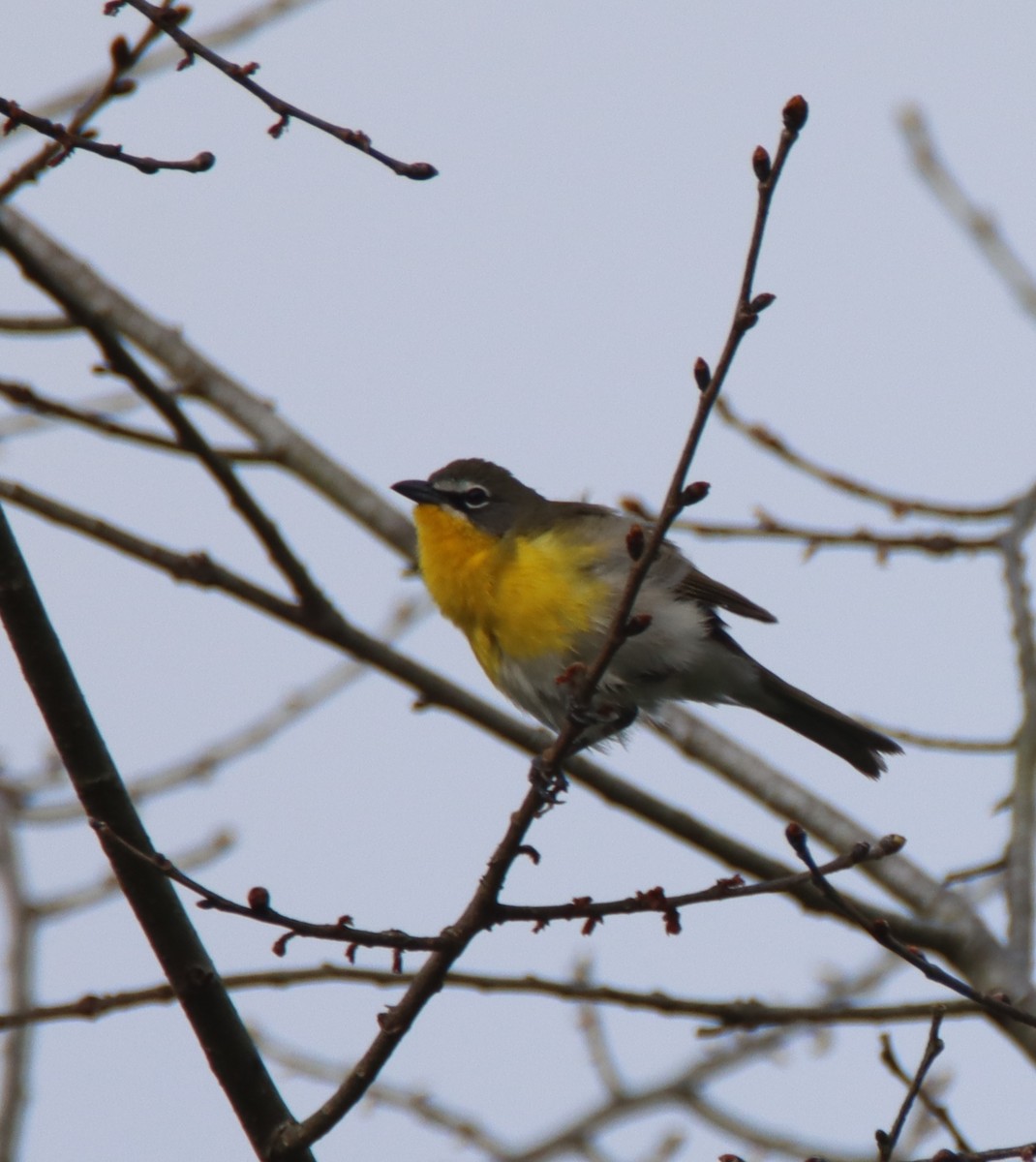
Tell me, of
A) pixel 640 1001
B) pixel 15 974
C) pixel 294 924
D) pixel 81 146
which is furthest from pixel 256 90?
pixel 15 974

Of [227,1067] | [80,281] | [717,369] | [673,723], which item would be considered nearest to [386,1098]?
[673,723]

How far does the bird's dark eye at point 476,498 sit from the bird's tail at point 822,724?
1.58 meters

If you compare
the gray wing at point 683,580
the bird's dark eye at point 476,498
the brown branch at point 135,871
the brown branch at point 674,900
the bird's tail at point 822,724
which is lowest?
the brown branch at point 674,900

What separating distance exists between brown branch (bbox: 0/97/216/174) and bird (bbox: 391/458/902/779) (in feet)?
9.90

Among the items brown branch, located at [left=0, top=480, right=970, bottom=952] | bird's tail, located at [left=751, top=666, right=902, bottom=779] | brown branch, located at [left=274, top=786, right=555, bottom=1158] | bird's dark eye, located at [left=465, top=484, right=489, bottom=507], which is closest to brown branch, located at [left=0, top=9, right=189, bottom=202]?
brown branch, located at [left=0, top=480, right=970, bottom=952]

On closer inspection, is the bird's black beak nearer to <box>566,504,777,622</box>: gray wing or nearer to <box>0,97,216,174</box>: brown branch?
<box>566,504,777,622</box>: gray wing

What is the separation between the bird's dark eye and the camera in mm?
7711

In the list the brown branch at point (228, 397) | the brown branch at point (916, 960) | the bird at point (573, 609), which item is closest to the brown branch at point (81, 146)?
the brown branch at point (916, 960)

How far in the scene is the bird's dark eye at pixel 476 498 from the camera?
7711mm

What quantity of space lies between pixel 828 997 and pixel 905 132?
15.9 ft

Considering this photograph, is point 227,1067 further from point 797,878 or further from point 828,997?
point 828,997

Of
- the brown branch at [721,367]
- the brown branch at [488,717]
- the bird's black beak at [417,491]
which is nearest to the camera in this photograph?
the brown branch at [721,367]

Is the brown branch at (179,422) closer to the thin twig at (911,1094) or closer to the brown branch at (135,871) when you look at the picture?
the brown branch at (135,871)

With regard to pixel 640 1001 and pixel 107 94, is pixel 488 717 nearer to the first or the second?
pixel 640 1001
